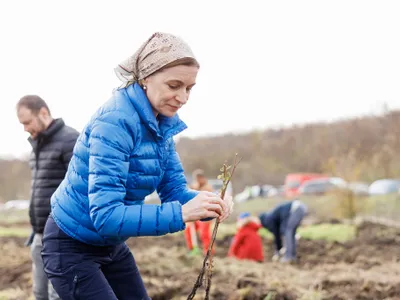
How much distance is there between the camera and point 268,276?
607 cm

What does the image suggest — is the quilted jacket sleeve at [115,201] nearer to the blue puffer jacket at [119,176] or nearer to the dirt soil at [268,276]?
the blue puffer jacket at [119,176]

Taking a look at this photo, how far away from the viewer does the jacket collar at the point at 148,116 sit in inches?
83.9

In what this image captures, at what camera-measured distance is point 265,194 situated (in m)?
30.3

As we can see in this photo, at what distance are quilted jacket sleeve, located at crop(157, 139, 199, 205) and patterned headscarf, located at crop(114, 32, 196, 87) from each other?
0.38 meters

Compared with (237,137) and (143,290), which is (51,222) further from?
(237,137)

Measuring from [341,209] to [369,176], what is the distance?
12389 mm

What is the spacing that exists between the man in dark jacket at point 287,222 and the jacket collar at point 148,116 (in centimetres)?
708

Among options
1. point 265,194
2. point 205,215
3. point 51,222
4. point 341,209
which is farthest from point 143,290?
point 265,194

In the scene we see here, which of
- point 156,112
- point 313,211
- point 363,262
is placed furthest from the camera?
point 313,211

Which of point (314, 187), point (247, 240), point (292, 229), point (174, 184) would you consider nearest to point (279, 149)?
point (314, 187)

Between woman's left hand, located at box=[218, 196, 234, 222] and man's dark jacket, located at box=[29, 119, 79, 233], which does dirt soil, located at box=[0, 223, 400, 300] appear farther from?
woman's left hand, located at box=[218, 196, 234, 222]

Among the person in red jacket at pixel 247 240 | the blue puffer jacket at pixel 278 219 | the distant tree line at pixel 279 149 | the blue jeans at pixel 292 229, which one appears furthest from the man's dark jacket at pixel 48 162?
the distant tree line at pixel 279 149

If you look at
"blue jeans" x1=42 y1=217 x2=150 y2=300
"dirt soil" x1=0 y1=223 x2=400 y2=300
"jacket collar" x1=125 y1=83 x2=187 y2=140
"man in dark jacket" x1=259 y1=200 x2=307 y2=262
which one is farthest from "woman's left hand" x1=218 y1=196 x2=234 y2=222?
"man in dark jacket" x1=259 y1=200 x2=307 y2=262

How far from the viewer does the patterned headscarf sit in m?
2.11
